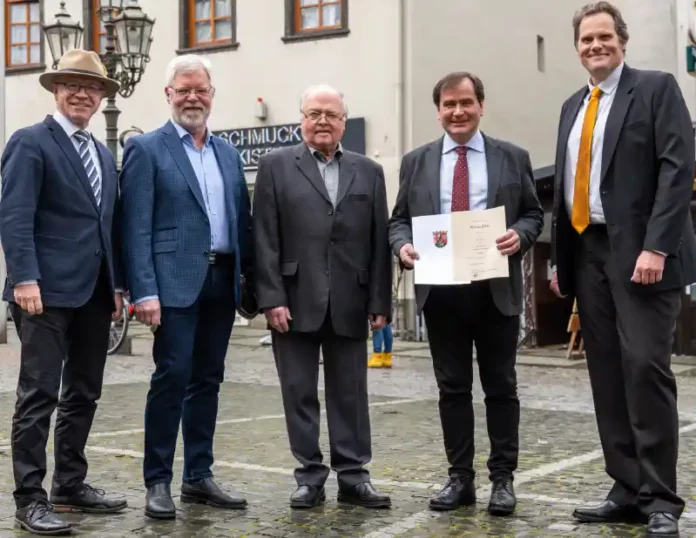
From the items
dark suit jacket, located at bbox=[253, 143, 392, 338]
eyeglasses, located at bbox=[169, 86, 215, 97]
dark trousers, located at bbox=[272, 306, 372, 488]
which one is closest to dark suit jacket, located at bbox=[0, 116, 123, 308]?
eyeglasses, located at bbox=[169, 86, 215, 97]

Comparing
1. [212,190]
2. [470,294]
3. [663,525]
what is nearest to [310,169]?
[212,190]

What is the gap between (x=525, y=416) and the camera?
31.6ft

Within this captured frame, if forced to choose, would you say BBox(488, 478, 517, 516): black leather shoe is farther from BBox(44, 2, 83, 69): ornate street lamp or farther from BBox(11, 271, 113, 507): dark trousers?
BBox(44, 2, 83, 69): ornate street lamp

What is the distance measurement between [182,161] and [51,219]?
697 millimetres

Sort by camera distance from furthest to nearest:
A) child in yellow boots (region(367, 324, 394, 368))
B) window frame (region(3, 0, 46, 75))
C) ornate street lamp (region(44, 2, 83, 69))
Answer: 1. window frame (region(3, 0, 46, 75))
2. ornate street lamp (region(44, 2, 83, 69))
3. child in yellow boots (region(367, 324, 394, 368))

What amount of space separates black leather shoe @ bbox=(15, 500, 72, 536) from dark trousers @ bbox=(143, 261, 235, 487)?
1.83 feet

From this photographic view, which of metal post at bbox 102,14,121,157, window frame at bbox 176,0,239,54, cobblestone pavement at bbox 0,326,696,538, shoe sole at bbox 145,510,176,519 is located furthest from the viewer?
window frame at bbox 176,0,239,54

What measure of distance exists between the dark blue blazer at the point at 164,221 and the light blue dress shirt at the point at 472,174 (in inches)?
45.8

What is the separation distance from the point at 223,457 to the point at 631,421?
9.57 ft

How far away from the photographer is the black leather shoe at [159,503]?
543cm

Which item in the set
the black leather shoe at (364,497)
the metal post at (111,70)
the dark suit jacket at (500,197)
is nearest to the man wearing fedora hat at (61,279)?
the black leather shoe at (364,497)

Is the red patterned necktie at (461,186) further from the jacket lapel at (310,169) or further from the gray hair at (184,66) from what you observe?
the gray hair at (184,66)

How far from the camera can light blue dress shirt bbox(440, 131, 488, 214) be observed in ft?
18.7

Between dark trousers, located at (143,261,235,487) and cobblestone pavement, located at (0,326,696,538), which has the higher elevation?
dark trousers, located at (143,261,235,487)
